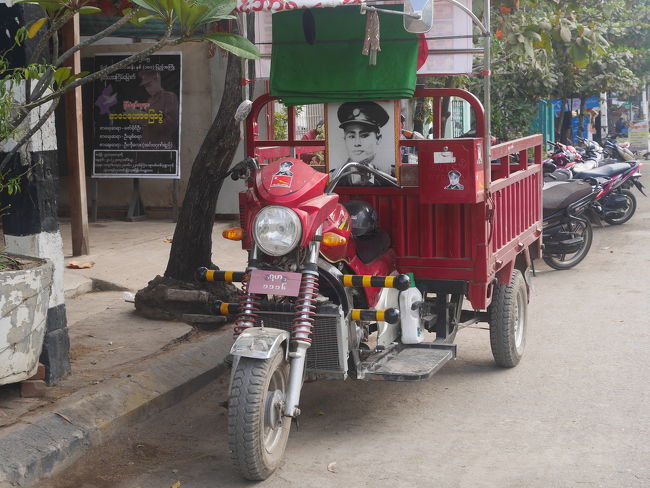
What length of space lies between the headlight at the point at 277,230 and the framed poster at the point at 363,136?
52.7 inches

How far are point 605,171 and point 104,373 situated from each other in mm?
8261

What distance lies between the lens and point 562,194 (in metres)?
9.77

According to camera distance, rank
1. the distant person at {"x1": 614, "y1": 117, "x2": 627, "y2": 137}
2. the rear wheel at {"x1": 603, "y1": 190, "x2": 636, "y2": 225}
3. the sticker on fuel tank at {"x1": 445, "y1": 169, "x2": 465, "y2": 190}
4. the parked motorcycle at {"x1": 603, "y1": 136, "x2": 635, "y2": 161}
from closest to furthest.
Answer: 1. the sticker on fuel tank at {"x1": 445, "y1": 169, "x2": 465, "y2": 190}
2. the rear wheel at {"x1": 603, "y1": 190, "x2": 636, "y2": 225}
3. the parked motorcycle at {"x1": 603, "y1": 136, "x2": 635, "y2": 161}
4. the distant person at {"x1": 614, "y1": 117, "x2": 627, "y2": 137}

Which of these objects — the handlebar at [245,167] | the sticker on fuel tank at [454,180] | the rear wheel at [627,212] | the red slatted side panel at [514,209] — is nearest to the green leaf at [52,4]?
the handlebar at [245,167]

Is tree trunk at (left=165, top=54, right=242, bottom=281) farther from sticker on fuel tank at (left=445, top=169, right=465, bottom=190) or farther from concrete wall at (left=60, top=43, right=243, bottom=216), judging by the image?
concrete wall at (left=60, top=43, right=243, bottom=216)

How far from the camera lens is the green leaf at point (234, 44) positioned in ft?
13.1

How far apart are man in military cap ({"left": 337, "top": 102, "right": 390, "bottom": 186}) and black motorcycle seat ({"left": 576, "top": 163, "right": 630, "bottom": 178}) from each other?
6704 millimetres

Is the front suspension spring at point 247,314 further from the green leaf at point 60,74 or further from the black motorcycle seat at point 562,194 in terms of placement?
the black motorcycle seat at point 562,194

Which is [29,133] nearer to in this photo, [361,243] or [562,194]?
[361,243]

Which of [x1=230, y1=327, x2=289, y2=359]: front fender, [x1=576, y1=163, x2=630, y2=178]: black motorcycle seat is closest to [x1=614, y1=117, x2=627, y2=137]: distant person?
[x1=576, y1=163, x2=630, y2=178]: black motorcycle seat

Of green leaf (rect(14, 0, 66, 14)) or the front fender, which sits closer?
the front fender

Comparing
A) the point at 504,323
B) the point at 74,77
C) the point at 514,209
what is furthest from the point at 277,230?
the point at 514,209

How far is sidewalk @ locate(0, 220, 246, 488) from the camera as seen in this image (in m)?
4.34

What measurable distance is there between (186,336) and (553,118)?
23.2m
